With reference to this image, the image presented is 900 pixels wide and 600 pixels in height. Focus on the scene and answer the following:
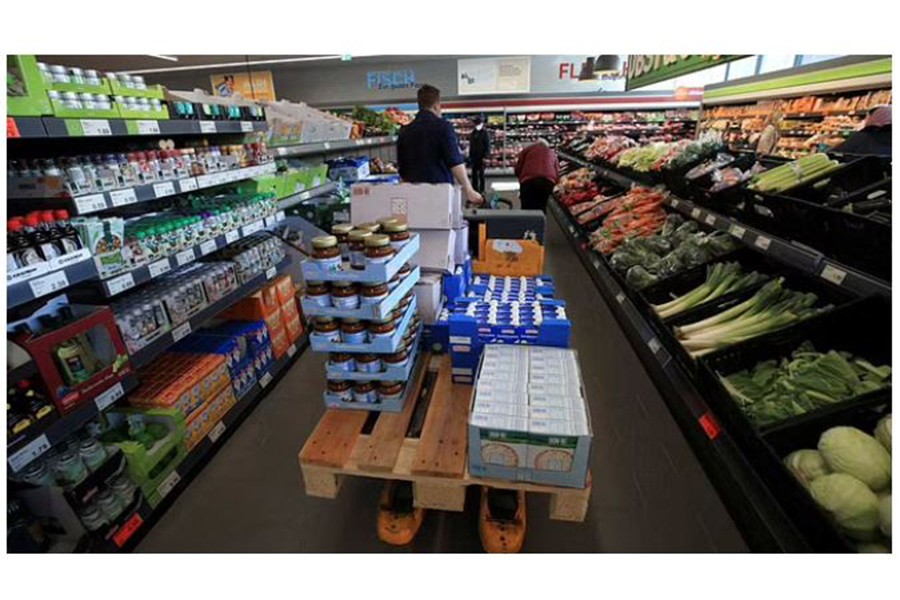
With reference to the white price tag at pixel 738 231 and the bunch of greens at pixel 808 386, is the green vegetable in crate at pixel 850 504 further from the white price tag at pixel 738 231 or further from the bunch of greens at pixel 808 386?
the white price tag at pixel 738 231

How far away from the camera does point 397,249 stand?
162 cm

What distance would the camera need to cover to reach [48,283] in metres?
1.42

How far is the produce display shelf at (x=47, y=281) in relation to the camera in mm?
1312

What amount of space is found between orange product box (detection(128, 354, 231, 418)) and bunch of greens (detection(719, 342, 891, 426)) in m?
2.29

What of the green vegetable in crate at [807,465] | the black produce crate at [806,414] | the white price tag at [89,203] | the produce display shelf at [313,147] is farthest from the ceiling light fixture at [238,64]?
the green vegetable in crate at [807,465]

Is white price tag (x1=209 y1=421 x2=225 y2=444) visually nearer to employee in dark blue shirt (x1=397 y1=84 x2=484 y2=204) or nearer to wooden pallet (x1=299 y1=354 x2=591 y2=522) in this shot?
wooden pallet (x1=299 y1=354 x2=591 y2=522)

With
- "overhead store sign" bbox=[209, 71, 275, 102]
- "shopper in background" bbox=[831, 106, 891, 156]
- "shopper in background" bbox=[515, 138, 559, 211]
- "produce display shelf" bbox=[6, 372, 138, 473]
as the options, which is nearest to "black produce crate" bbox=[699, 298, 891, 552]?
"shopper in background" bbox=[831, 106, 891, 156]

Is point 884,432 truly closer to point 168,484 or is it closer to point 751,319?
point 751,319

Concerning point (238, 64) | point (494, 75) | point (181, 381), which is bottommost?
point (181, 381)

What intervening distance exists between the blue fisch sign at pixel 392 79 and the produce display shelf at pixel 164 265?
39.1ft

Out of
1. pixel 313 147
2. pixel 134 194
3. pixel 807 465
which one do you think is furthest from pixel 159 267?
pixel 807 465

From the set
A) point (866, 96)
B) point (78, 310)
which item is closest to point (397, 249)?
point (78, 310)

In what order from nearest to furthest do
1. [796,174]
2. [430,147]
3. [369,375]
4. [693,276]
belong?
[369,375]
[796,174]
[693,276]
[430,147]

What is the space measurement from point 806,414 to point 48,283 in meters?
2.45
